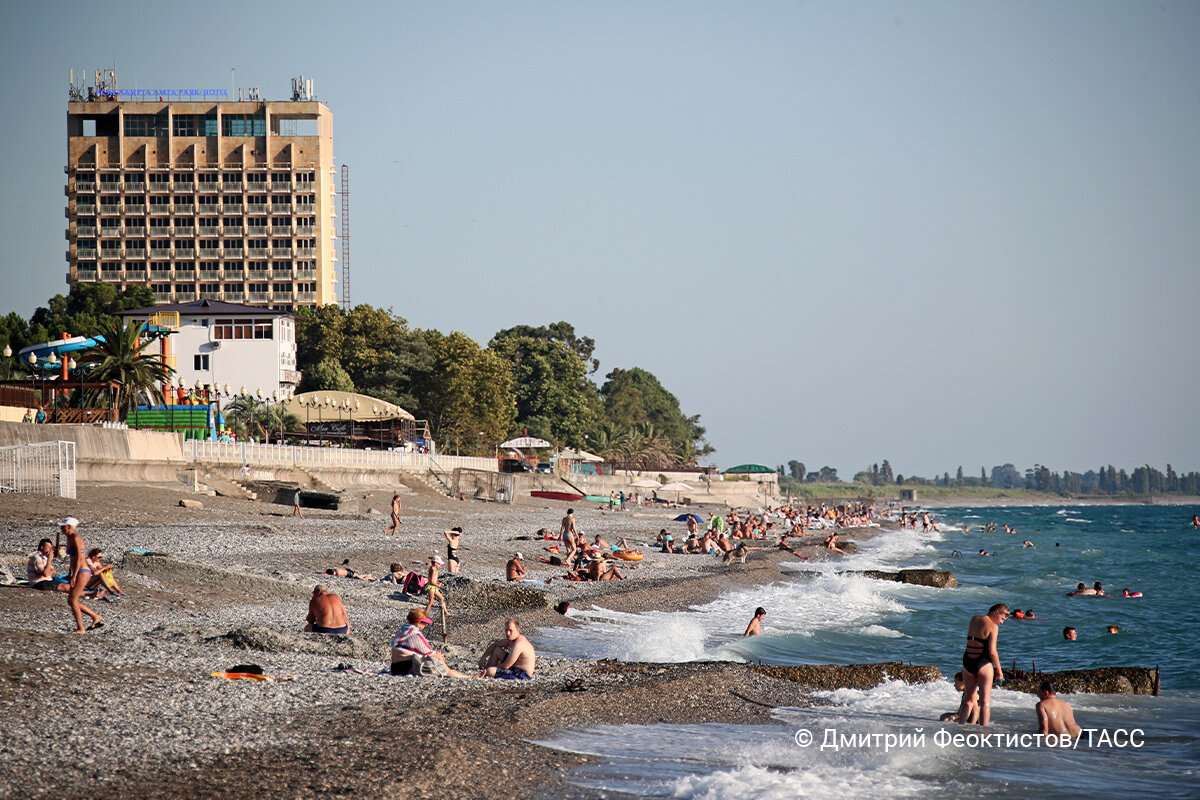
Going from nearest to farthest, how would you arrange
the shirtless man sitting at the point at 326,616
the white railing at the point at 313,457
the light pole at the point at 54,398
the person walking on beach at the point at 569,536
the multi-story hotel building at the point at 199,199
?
1. the shirtless man sitting at the point at 326,616
2. the person walking on beach at the point at 569,536
3. the light pole at the point at 54,398
4. the white railing at the point at 313,457
5. the multi-story hotel building at the point at 199,199

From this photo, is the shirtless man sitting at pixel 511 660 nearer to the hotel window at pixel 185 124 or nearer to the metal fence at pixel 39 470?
the metal fence at pixel 39 470

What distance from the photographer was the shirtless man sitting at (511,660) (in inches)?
484

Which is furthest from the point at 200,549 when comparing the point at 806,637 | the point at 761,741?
the point at 761,741

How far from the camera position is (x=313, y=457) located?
40469 millimetres

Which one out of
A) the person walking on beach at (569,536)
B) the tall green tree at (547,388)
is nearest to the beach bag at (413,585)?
the person walking on beach at (569,536)

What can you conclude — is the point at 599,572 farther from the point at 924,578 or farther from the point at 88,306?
the point at 88,306

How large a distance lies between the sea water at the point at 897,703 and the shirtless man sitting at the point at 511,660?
212 centimetres

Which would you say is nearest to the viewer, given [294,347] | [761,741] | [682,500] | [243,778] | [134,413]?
[243,778]

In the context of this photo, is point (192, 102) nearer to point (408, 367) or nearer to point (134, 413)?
point (408, 367)

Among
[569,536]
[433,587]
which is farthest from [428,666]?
[569,536]

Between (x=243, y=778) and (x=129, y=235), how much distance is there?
102124mm

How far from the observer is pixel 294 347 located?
6606 centimetres

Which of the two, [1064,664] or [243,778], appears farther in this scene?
[1064,664]

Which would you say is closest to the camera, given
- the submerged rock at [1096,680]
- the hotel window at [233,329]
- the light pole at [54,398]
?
the submerged rock at [1096,680]
